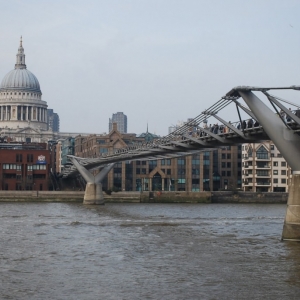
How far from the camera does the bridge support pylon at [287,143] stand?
3675 centimetres

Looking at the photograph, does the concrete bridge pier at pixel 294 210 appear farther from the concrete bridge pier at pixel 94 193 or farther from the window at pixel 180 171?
the window at pixel 180 171

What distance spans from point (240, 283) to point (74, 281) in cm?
534

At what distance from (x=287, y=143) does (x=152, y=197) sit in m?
64.8

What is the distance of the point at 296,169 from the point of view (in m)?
37.1

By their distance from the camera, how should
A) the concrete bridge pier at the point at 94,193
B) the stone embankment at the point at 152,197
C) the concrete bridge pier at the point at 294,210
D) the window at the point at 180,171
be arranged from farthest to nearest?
the window at the point at 180,171 → the stone embankment at the point at 152,197 → the concrete bridge pier at the point at 94,193 → the concrete bridge pier at the point at 294,210

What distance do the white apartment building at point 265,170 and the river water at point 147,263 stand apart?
65.2 metres

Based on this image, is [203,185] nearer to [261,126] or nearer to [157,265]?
[261,126]

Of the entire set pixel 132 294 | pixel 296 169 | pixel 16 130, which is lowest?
pixel 132 294

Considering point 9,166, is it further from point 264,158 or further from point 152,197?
point 264,158

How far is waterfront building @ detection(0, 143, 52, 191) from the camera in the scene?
361 feet

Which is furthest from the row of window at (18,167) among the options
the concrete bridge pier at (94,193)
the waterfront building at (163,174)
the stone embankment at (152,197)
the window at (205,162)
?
the concrete bridge pier at (94,193)

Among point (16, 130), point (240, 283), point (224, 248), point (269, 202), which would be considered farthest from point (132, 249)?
point (16, 130)

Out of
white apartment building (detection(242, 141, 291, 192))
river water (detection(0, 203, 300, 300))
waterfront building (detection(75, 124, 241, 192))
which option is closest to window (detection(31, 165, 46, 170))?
waterfront building (detection(75, 124, 241, 192))

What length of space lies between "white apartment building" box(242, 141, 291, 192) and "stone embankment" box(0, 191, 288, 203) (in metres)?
11.1
